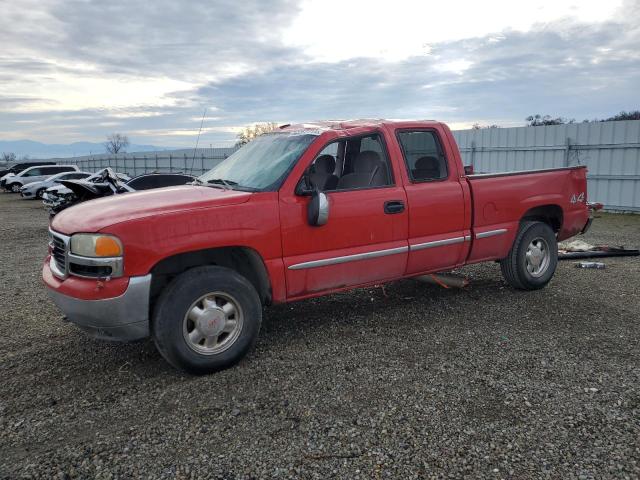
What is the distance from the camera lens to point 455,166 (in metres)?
5.25

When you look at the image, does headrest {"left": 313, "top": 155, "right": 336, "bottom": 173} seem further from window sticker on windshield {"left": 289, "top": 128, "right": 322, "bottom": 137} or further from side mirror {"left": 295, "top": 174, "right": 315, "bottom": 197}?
side mirror {"left": 295, "top": 174, "right": 315, "bottom": 197}

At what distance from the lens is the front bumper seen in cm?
353

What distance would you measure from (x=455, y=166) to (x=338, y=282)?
181 centimetres

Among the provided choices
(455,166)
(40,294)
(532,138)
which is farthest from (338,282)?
(532,138)

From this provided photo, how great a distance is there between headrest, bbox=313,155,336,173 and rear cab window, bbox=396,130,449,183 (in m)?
0.78

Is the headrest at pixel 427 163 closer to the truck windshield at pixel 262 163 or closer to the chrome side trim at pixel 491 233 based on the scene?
the chrome side trim at pixel 491 233

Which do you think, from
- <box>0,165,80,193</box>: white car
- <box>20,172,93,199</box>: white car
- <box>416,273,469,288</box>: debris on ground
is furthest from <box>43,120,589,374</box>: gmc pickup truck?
<box>0,165,80,193</box>: white car

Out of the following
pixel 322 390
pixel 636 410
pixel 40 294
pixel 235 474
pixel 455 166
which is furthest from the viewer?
pixel 40 294

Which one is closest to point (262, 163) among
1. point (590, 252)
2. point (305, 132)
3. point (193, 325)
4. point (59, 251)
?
point (305, 132)

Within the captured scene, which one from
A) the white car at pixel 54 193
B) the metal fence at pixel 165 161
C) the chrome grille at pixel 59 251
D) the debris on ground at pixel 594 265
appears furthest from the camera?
the metal fence at pixel 165 161

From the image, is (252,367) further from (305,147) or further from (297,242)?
(305,147)

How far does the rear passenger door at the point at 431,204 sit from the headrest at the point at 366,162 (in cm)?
26

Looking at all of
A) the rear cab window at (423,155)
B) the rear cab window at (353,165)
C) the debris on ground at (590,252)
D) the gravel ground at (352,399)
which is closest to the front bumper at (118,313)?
the gravel ground at (352,399)

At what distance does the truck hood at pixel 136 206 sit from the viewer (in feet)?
11.9
